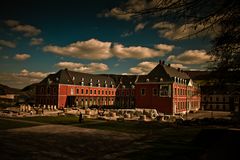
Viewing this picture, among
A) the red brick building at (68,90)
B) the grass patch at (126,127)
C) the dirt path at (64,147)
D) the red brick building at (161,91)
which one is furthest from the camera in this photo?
the red brick building at (68,90)

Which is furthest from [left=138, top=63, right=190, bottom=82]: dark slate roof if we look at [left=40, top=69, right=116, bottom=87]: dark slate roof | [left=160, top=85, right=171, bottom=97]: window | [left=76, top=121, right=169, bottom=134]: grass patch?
[left=76, top=121, right=169, bottom=134]: grass patch

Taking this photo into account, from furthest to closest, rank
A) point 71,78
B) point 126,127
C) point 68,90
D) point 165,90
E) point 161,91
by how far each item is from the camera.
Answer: point 71,78, point 68,90, point 161,91, point 165,90, point 126,127

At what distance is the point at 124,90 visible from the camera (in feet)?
224

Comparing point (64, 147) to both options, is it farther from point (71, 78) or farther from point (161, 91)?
point (71, 78)

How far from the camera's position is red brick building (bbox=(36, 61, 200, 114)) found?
143 feet

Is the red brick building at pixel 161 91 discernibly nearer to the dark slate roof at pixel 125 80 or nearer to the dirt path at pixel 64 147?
the dark slate roof at pixel 125 80

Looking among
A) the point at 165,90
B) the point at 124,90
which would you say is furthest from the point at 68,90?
the point at 165,90

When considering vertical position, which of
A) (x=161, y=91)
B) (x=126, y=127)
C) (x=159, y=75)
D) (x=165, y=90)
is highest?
(x=159, y=75)

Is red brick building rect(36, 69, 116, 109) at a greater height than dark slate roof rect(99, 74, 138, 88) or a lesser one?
lesser

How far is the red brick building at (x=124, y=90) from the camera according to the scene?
4350 cm

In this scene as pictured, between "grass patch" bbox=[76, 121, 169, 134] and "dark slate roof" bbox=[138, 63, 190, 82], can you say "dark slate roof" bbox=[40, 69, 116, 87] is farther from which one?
"grass patch" bbox=[76, 121, 169, 134]

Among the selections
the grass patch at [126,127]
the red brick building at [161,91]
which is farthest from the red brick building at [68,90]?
the grass patch at [126,127]

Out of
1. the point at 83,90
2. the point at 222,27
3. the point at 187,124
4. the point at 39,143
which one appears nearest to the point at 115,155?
the point at 39,143

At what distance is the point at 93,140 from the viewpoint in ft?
52.0
